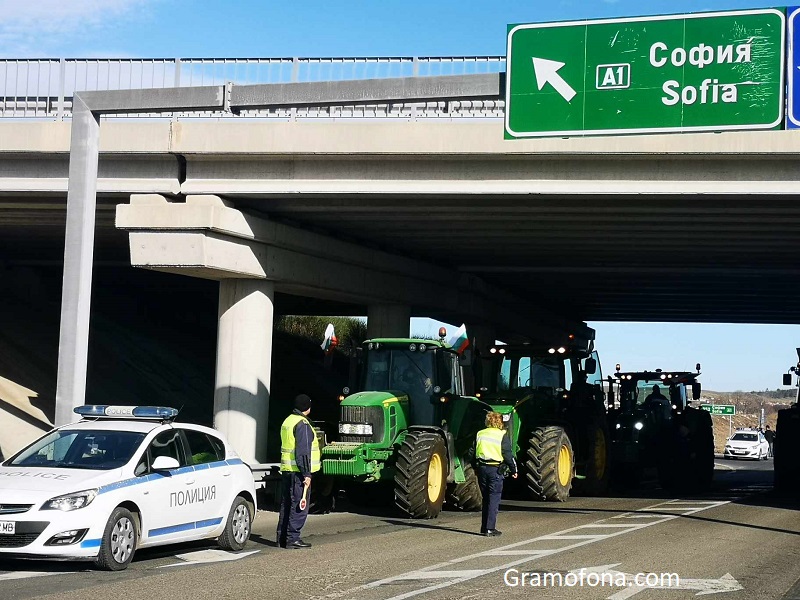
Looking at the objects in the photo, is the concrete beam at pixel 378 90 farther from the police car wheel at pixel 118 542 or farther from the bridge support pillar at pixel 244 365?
the bridge support pillar at pixel 244 365

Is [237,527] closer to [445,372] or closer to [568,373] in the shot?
[445,372]

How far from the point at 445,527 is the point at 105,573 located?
625cm

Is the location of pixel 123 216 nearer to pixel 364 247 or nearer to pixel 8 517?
pixel 364 247

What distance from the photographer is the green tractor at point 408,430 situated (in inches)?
671

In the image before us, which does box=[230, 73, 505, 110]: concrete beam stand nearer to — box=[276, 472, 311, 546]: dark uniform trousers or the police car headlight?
box=[276, 472, 311, 546]: dark uniform trousers

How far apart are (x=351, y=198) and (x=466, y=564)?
10.4 meters

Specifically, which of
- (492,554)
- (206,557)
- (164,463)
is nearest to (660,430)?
(492,554)

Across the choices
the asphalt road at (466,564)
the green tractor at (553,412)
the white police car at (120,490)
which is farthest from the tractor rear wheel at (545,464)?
the white police car at (120,490)

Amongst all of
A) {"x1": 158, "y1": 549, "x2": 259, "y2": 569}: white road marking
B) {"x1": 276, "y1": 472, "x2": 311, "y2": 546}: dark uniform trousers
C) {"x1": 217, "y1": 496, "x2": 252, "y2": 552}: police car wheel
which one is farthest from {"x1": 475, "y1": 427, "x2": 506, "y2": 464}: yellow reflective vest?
{"x1": 158, "y1": 549, "x2": 259, "y2": 569}: white road marking

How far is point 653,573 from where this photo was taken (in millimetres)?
11578

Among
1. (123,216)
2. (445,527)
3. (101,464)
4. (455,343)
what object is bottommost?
(445,527)

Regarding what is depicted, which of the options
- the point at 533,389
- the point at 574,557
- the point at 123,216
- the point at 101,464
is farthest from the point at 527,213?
the point at 101,464

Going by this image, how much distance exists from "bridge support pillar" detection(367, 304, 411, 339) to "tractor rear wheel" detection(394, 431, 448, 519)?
468 inches

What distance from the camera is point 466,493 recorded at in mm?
18953
